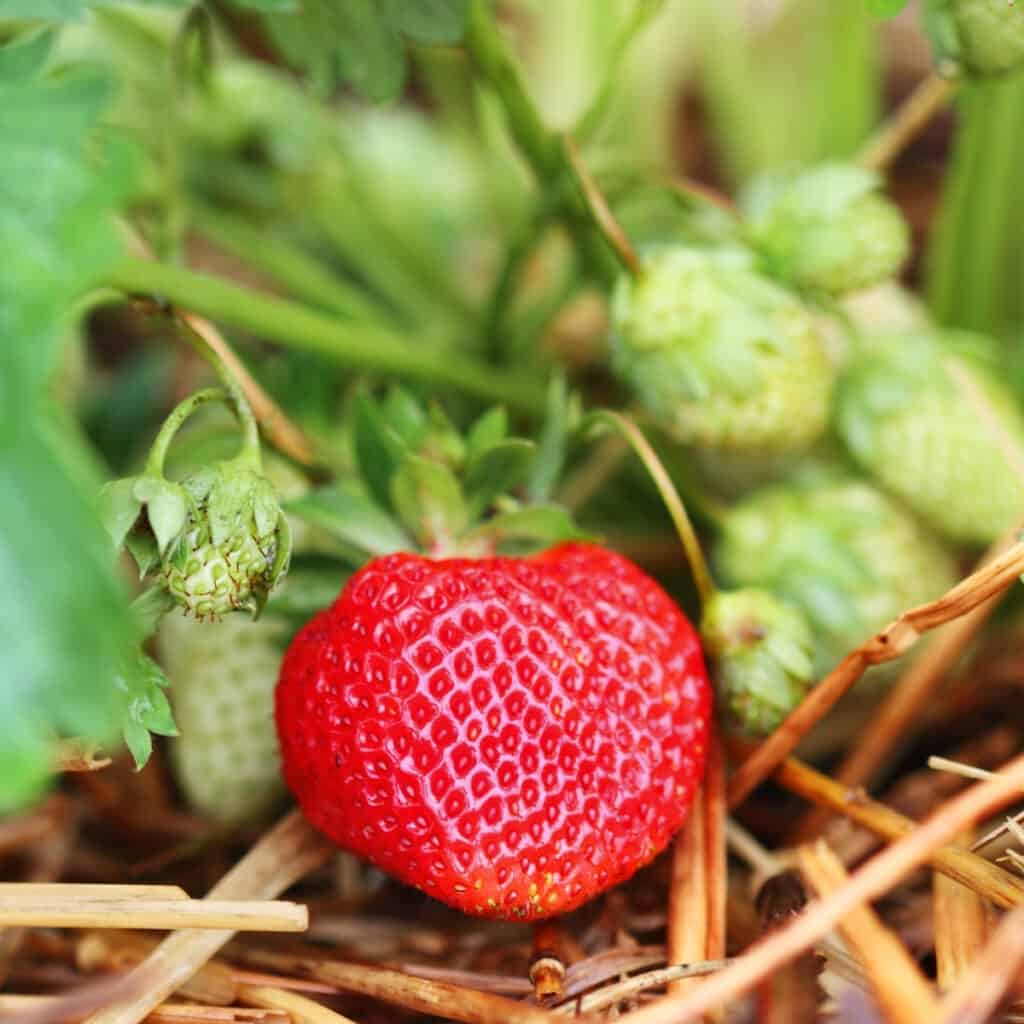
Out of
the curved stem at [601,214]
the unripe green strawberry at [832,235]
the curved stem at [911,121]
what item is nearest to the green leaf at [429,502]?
the curved stem at [601,214]

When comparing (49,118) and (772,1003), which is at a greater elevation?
(49,118)

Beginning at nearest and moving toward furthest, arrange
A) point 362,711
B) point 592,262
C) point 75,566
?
point 75,566
point 362,711
point 592,262

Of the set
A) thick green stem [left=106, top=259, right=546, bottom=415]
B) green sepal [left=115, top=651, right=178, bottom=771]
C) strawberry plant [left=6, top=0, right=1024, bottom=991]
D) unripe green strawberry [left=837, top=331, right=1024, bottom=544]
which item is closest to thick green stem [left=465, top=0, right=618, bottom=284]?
strawberry plant [left=6, top=0, right=1024, bottom=991]

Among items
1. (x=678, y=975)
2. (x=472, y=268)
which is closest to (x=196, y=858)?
(x=678, y=975)

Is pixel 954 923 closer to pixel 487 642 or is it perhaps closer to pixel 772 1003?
pixel 772 1003

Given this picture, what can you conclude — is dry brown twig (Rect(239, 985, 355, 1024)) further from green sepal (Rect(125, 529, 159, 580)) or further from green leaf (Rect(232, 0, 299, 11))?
green leaf (Rect(232, 0, 299, 11))

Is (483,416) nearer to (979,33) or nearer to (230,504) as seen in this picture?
(230,504)

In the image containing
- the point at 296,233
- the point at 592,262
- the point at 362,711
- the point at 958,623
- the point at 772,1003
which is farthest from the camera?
the point at 296,233

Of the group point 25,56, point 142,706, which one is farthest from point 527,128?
point 142,706
